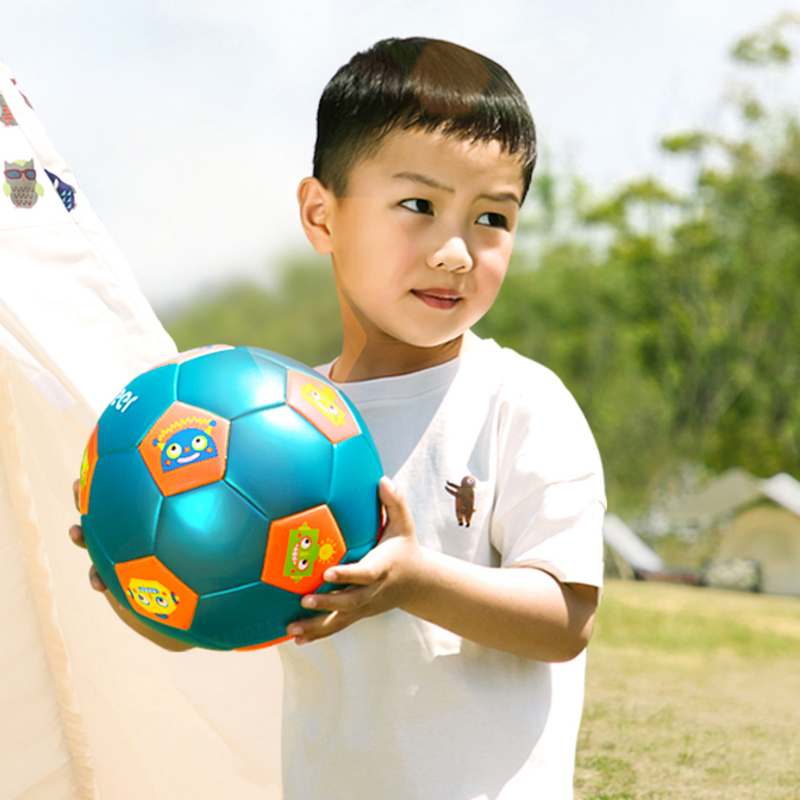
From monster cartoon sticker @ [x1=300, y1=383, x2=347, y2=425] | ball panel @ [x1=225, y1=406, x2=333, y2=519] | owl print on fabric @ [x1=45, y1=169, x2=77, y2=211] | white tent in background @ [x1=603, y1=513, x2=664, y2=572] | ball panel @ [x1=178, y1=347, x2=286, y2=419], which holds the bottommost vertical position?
white tent in background @ [x1=603, y1=513, x2=664, y2=572]

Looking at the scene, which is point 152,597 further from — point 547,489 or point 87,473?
Result: point 547,489

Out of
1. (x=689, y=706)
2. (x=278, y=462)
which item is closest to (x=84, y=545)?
(x=278, y=462)

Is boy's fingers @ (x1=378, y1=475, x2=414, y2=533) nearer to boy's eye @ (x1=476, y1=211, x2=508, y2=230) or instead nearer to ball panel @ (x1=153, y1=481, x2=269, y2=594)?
ball panel @ (x1=153, y1=481, x2=269, y2=594)

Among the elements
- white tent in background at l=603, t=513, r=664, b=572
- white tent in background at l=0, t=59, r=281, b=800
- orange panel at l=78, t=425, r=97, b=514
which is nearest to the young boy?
orange panel at l=78, t=425, r=97, b=514

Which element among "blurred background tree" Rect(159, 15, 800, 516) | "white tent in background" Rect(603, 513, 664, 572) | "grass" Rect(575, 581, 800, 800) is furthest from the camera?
"blurred background tree" Rect(159, 15, 800, 516)

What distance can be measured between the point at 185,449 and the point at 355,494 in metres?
0.27

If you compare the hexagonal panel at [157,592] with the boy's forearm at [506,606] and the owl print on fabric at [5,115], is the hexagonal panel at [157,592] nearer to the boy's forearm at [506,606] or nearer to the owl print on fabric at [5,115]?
the boy's forearm at [506,606]

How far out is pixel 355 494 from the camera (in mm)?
1456

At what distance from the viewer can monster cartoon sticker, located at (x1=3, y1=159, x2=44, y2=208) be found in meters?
2.25

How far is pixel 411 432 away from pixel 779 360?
94.2 feet

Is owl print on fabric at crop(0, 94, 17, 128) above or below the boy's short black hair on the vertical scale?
below

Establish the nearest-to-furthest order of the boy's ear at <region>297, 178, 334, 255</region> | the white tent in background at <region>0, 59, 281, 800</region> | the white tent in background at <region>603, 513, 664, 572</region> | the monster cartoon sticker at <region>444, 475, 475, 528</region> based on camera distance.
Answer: the monster cartoon sticker at <region>444, 475, 475, 528</region>
the boy's ear at <region>297, 178, 334, 255</region>
the white tent in background at <region>0, 59, 281, 800</region>
the white tent in background at <region>603, 513, 664, 572</region>

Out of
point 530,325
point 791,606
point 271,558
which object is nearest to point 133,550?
point 271,558

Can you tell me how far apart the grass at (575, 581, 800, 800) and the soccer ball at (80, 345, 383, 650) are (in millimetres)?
2224
